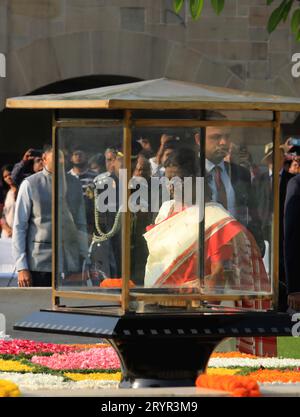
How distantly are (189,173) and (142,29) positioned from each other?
1132 cm

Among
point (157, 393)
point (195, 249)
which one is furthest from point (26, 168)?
point (157, 393)

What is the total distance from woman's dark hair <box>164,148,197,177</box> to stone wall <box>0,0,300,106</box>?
10.9 metres

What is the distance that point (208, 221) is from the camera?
10047mm

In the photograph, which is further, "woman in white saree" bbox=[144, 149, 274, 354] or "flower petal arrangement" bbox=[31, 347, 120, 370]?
"flower petal arrangement" bbox=[31, 347, 120, 370]

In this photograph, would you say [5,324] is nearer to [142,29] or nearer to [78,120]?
[78,120]

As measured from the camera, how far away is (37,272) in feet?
48.1

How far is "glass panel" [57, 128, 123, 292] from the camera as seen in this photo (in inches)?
391

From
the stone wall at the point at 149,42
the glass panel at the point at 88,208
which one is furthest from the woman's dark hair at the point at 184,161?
the stone wall at the point at 149,42

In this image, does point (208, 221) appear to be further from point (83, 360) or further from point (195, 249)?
point (83, 360)

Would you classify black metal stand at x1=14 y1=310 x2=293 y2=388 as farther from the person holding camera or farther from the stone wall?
the stone wall

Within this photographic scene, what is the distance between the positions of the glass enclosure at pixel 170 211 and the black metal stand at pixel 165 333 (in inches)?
7.4

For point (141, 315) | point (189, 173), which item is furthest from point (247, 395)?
point (189, 173)

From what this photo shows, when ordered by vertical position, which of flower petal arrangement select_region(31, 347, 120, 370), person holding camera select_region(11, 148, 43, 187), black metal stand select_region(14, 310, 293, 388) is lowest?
flower petal arrangement select_region(31, 347, 120, 370)

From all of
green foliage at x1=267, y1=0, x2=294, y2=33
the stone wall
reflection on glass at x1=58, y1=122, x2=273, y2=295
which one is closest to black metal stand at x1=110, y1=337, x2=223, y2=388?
reflection on glass at x1=58, y1=122, x2=273, y2=295
